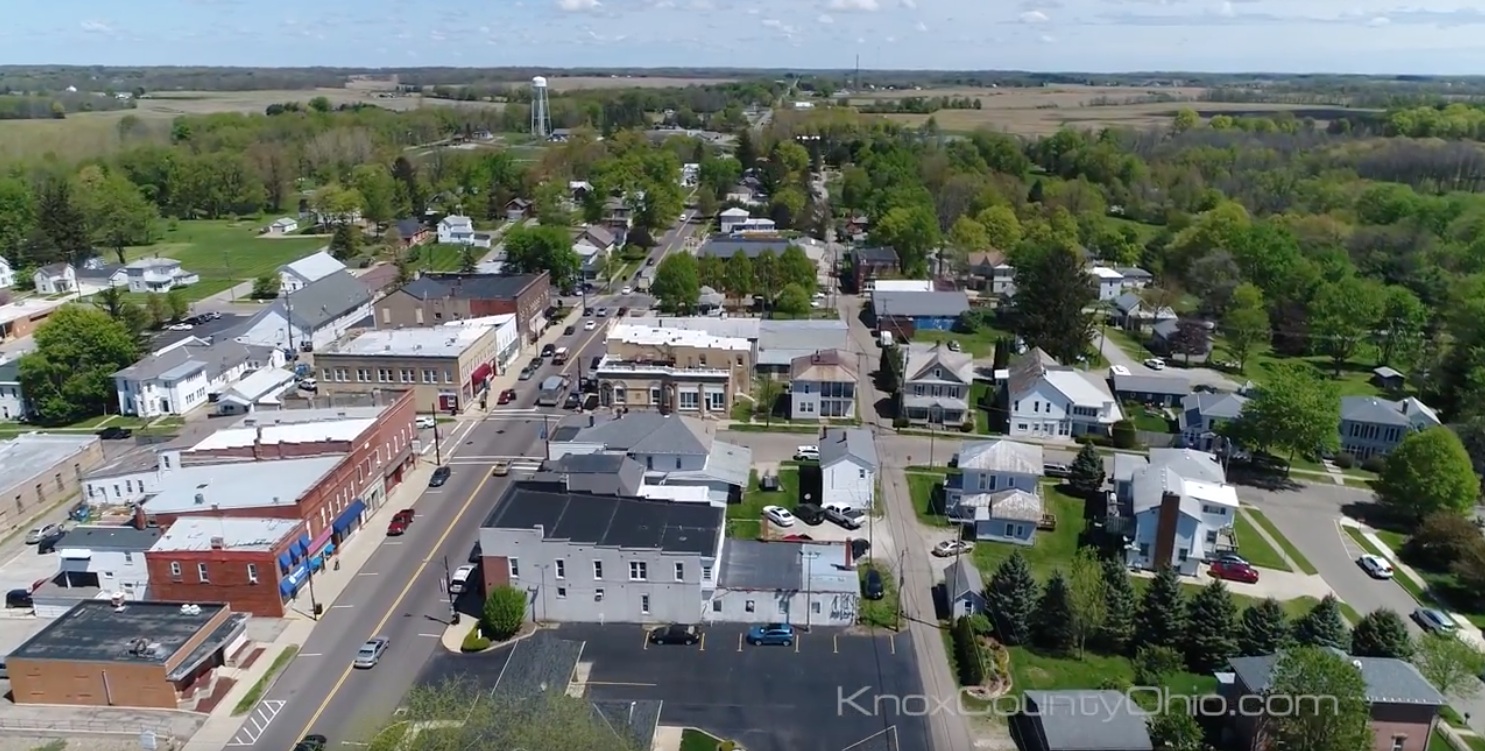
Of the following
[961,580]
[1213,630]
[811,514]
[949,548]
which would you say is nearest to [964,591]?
[961,580]

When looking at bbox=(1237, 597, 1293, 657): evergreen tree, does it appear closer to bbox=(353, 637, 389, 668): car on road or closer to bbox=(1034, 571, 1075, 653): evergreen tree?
bbox=(1034, 571, 1075, 653): evergreen tree

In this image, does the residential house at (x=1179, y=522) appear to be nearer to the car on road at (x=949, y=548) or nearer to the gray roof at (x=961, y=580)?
the car on road at (x=949, y=548)

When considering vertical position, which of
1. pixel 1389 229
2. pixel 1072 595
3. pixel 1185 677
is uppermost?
pixel 1389 229

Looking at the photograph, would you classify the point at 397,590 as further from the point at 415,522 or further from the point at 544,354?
the point at 544,354

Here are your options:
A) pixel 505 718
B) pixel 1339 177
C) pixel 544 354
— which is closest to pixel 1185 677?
pixel 505 718

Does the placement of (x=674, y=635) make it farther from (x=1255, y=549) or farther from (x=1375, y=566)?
(x=1375, y=566)

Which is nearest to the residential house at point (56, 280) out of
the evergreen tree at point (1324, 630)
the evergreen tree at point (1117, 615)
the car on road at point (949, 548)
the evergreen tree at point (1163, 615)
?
the car on road at point (949, 548)

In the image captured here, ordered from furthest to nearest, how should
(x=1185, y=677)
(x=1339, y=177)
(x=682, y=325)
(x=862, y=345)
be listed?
(x=1339, y=177) < (x=862, y=345) < (x=682, y=325) < (x=1185, y=677)
